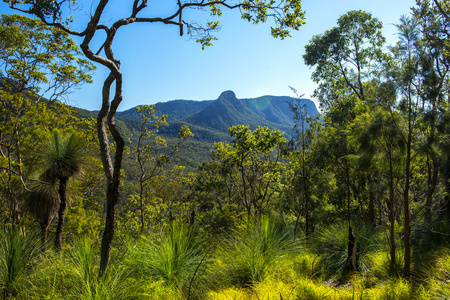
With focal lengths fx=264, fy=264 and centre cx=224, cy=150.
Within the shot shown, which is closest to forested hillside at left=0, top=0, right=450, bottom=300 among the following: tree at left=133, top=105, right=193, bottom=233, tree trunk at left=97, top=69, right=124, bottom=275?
tree trunk at left=97, top=69, right=124, bottom=275

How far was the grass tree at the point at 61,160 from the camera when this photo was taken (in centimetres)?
633

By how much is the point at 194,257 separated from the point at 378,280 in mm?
2815

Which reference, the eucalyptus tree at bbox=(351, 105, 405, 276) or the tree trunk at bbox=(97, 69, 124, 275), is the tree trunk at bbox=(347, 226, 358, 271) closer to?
the eucalyptus tree at bbox=(351, 105, 405, 276)

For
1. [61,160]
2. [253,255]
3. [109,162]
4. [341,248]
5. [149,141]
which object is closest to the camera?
[109,162]

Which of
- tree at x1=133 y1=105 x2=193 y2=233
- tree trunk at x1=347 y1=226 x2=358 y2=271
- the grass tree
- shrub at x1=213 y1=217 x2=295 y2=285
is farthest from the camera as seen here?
tree at x1=133 y1=105 x2=193 y2=233

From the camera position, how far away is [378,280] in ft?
13.1

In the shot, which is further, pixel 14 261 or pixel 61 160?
pixel 61 160

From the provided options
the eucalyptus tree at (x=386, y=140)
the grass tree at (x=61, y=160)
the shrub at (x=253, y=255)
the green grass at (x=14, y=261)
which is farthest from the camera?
the grass tree at (x=61, y=160)

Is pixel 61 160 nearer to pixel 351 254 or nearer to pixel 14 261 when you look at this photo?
pixel 14 261

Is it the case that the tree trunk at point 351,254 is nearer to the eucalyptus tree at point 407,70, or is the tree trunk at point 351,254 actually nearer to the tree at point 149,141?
the eucalyptus tree at point 407,70

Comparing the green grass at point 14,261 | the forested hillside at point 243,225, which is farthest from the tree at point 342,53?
the green grass at point 14,261

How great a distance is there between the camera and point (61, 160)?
21.1ft

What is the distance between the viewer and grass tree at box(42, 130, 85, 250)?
6.33 metres

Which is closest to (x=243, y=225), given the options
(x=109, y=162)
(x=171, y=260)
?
(x=171, y=260)
